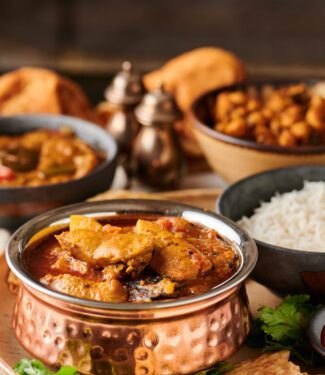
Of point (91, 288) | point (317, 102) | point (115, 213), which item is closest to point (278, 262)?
point (115, 213)

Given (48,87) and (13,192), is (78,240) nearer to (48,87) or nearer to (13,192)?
(13,192)

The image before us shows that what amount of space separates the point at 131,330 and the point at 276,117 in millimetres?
1792

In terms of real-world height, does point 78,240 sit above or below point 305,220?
above

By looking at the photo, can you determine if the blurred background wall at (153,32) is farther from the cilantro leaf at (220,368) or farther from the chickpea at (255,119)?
the cilantro leaf at (220,368)

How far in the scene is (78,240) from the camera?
5.76 feet

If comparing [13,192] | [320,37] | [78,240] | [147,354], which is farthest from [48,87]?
[320,37]

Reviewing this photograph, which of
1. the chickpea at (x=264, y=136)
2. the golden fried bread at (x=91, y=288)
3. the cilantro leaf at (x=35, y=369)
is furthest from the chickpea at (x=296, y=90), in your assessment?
the cilantro leaf at (x=35, y=369)

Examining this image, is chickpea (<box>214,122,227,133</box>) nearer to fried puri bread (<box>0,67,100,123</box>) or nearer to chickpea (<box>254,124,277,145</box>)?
chickpea (<box>254,124,277,145</box>)

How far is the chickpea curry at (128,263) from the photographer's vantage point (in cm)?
166

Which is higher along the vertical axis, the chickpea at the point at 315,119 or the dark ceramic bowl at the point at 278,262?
the chickpea at the point at 315,119

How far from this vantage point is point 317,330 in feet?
5.91

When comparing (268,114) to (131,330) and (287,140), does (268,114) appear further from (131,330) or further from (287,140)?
(131,330)

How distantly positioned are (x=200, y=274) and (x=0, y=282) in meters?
0.82

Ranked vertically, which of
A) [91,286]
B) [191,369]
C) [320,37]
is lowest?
[320,37]
